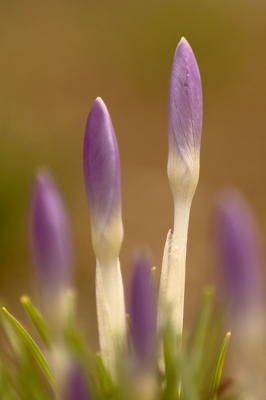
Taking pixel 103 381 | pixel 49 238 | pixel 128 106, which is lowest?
pixel 103 381

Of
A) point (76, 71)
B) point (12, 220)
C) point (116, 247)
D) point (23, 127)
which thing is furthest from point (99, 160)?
point (76, 71)

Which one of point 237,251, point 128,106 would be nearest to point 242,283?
point 237,251

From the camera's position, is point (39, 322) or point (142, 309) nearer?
point (142, 309)

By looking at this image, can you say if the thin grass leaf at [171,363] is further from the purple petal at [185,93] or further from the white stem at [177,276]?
the purple petal at [185,93]

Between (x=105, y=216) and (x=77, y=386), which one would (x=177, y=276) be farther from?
(x=77, y=386)

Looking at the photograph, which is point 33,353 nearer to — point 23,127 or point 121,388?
point 121,388

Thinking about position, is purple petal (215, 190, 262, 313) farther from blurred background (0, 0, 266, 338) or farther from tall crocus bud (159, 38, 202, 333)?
blurred background (0, 0, 266, 338)

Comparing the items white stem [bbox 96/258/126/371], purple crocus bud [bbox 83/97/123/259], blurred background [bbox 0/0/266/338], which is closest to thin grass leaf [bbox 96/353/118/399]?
white stem [bbox 96/258/126/371]
